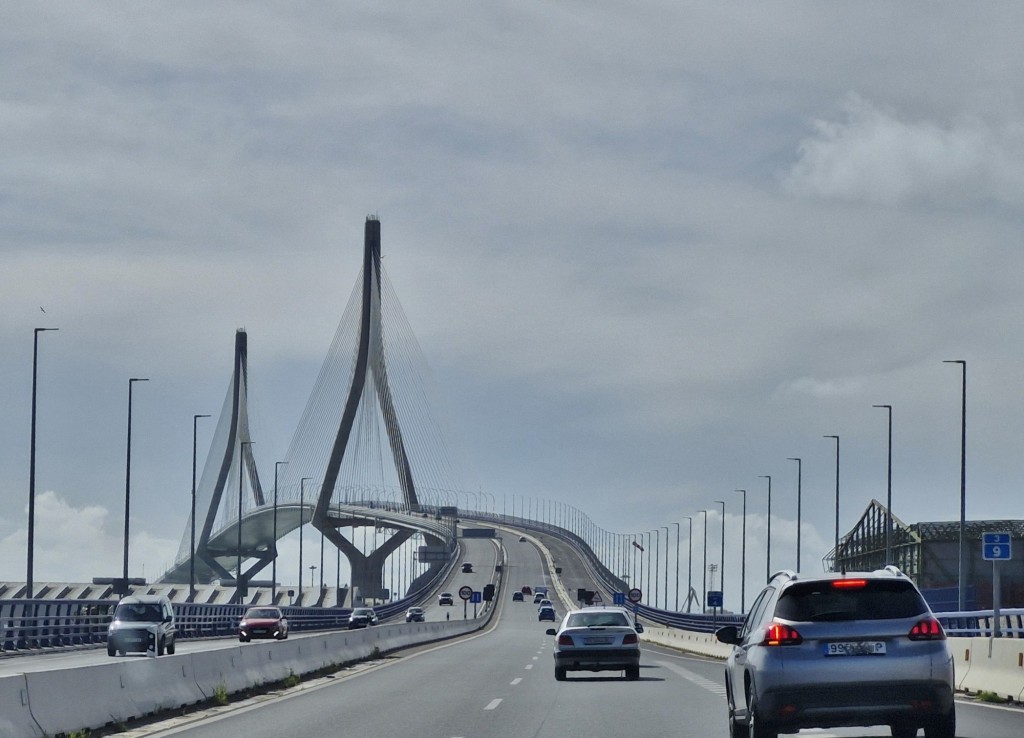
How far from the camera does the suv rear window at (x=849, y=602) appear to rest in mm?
12727

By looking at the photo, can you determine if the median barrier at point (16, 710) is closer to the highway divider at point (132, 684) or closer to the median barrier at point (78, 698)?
the highway divider at point (132, 684)

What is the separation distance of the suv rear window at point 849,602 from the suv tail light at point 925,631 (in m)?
0.11

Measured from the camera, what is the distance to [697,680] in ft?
91.7

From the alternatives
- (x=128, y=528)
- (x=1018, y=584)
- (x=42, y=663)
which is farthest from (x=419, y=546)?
(x=42, y=663)

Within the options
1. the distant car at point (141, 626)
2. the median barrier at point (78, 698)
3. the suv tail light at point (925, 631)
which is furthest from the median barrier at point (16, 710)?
the distant car at point (141, 626)

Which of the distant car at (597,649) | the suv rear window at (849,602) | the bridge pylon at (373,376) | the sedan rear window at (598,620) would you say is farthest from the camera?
the bridge pylon at (373,376)

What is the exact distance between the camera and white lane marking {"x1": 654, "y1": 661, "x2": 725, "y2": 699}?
2427 centimetres

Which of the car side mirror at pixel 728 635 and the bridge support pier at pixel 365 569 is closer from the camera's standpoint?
the car side mirror at pixel 728 635

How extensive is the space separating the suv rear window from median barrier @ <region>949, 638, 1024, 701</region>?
874 cm

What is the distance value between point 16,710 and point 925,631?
26.4 ft

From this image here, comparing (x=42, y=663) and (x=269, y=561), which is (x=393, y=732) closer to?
(x=42, y=663)

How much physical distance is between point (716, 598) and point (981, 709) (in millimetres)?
49405

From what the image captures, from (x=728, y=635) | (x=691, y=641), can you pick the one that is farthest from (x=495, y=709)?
(x=691, y=641)

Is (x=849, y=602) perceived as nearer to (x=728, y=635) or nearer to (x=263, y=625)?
(x=728, y=635)
